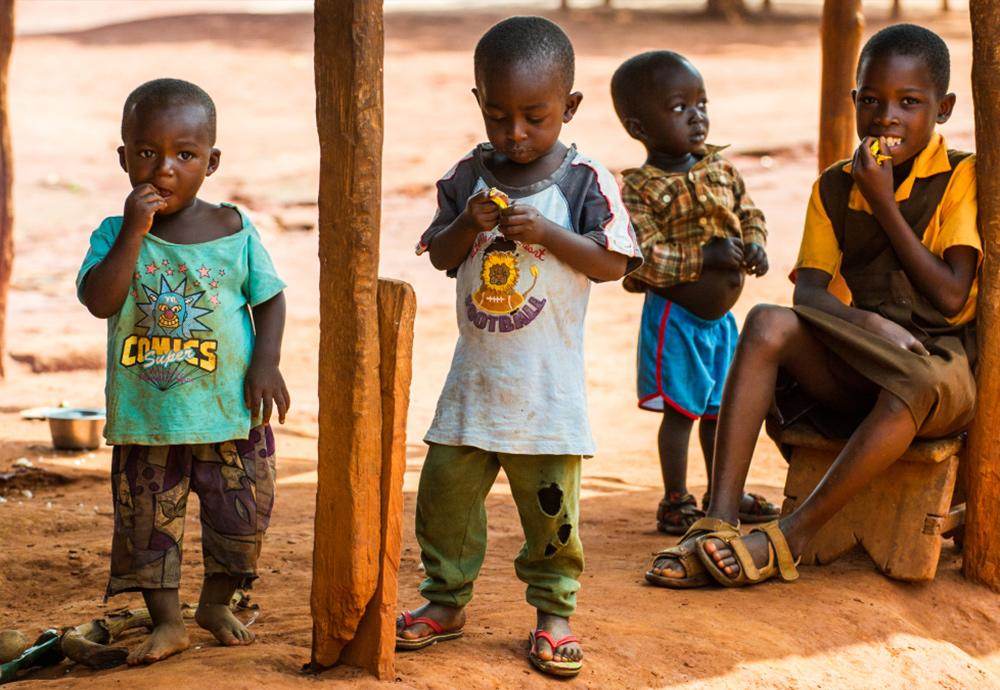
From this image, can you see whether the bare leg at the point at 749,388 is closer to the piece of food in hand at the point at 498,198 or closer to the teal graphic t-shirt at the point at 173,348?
the piece of food in hand at the point at 498,198

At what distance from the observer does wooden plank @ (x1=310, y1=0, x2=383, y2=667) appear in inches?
112

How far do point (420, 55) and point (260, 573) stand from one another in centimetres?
1725

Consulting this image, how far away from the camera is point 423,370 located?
27.7 ft

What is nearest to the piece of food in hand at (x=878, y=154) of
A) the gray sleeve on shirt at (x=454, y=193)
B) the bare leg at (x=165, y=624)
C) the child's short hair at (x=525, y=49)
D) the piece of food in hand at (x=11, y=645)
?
the child's short hair at (x=525, y=49)

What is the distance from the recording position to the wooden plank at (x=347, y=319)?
2.85m

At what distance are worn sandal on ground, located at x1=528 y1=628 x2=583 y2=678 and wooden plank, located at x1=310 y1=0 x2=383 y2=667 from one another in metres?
0.47

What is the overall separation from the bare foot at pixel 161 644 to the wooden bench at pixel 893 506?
203cm

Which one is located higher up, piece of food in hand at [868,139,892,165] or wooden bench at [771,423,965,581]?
piece of food in hand at [868,139,892,165]

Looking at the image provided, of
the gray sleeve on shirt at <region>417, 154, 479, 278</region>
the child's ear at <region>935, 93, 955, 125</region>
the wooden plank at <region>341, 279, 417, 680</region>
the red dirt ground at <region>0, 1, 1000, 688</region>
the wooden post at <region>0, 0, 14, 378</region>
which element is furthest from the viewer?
the wooden post at <region>0, 0, 14, 378</region>

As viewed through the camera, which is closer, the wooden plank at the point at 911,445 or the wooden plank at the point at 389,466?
the wooden plank at the point at 389,466

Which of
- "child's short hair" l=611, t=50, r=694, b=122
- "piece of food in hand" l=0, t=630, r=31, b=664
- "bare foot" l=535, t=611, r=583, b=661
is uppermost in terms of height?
"child's short hair" l=611, t=50, r=694, b=122

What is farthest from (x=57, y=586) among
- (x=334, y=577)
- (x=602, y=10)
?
(x=602, y=10)

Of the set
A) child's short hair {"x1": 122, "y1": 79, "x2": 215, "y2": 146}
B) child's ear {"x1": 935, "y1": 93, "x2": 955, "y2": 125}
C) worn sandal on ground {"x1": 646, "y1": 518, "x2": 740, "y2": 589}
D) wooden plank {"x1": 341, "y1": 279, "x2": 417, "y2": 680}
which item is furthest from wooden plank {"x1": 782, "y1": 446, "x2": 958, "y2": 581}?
child's short hair {"x1": 122, "y1": 79, "x2": 215, "y2": 146}

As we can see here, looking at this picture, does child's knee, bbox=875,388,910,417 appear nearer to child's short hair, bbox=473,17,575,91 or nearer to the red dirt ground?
the red dirt ground
